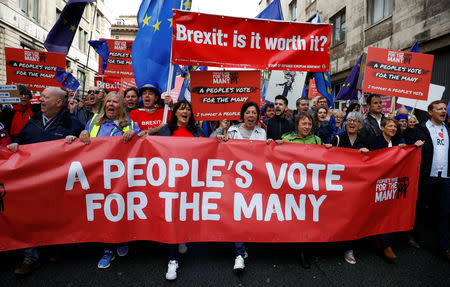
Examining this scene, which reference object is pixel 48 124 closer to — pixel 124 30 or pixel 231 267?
pixel 231 267

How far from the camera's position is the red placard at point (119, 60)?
7289mm

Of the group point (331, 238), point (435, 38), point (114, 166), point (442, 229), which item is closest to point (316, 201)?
point (331, 238)

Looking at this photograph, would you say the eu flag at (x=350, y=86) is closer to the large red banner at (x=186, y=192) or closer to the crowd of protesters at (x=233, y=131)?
the crowd of protesters at (x=233, y=131)

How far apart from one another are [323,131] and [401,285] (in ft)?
9.00

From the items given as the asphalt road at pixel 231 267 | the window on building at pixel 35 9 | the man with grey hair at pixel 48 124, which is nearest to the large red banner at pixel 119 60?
the man with grey hair at pixel 48 124

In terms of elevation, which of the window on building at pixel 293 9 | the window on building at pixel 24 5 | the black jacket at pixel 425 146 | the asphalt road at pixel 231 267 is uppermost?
the window on building at pixel 293 9

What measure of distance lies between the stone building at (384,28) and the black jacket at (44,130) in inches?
404

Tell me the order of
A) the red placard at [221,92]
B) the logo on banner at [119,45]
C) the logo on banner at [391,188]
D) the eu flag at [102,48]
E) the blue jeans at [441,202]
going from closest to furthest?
1. the logo on banner at [391,188]
2. the blue jeans at [441,202]
3. the red placard at [221,92]
4. the eu flag at [102,48]
5. the logo on banner at [119,45]

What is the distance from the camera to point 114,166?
302 cm

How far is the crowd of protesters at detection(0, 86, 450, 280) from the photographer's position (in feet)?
10.3

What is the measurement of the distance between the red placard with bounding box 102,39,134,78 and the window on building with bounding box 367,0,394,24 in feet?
34.1

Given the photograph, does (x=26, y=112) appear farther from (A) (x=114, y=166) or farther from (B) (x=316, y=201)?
(B) (x=316, y=201)

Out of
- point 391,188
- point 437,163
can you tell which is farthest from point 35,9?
point 437,163

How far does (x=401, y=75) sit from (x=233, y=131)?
148 inches
